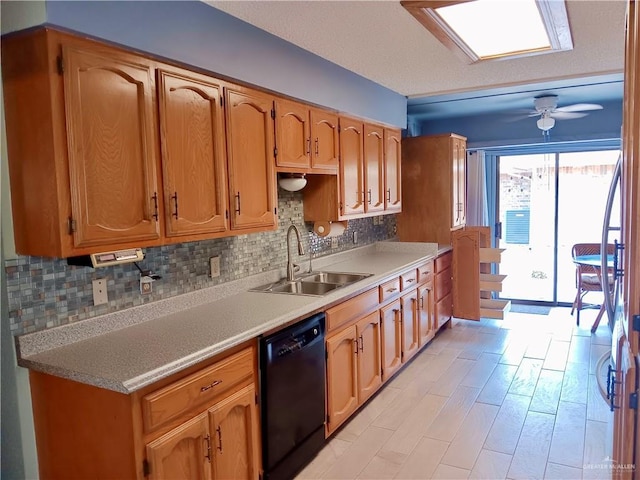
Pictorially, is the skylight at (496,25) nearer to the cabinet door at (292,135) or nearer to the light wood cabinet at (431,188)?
the cabinet door at (292,135)

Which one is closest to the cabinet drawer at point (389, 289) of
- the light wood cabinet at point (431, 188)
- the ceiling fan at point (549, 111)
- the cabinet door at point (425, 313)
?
the cabinet door at point (425, 313)

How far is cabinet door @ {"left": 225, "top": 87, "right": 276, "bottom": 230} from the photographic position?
239 cm

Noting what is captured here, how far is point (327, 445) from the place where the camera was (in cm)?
281

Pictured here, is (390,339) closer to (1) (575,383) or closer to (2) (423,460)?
(2) (423,460)

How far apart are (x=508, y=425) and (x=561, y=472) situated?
52 centimetres

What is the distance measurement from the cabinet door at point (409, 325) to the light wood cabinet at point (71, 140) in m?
2.44

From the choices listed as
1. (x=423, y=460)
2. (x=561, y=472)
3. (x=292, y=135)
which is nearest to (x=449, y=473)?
(x=423, y=460)

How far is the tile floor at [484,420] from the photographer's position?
256cm

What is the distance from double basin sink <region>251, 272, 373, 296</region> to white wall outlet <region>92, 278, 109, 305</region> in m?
1.00

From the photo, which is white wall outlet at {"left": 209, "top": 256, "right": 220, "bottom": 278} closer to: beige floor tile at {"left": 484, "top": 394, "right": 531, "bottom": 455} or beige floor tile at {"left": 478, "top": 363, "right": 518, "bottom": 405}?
beige floor tile at {"left": 484, "top": 394, "right": 531, "bottom": 455}

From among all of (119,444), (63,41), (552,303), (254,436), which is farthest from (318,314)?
(552,303)

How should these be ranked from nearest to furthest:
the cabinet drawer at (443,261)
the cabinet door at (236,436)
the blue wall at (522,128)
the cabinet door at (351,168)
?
the cabinet door at (236,436), the cabinet door at (351,168), the cabinet drawer at (443,261), the blue wall at (522,128)

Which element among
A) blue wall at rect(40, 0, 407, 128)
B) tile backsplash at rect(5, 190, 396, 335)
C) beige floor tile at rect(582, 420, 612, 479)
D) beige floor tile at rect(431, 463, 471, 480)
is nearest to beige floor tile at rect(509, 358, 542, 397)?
beige floor tile at rect(582, 420, 612, 479)

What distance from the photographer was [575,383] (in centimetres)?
361
